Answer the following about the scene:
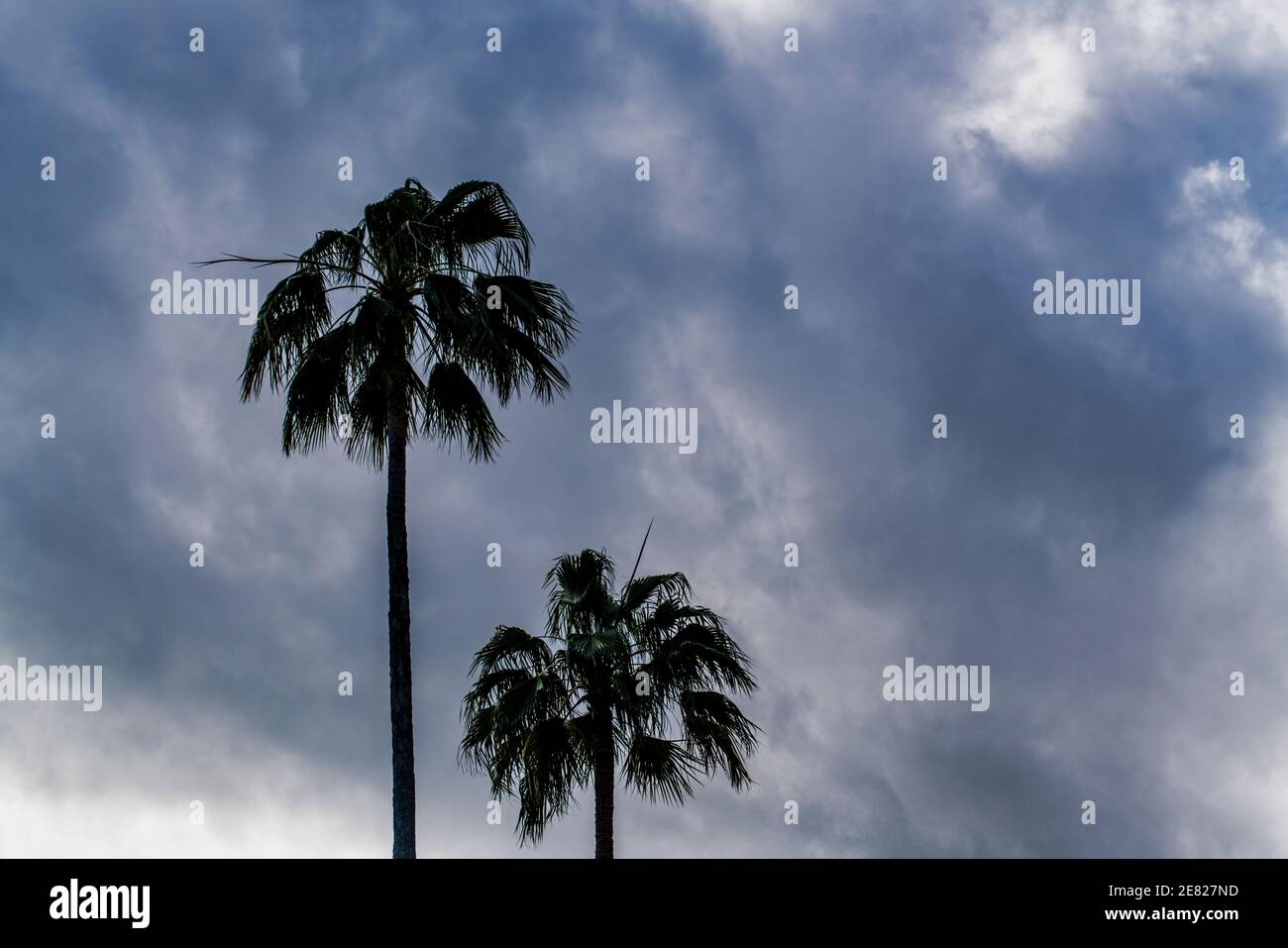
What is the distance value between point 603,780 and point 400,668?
12.1 ft

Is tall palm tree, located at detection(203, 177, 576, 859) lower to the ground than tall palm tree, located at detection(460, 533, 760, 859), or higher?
higher

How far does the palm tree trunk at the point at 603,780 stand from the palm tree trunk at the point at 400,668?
A: 297 cm

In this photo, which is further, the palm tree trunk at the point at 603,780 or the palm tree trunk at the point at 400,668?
the palm tree trunk at the point at 603,780

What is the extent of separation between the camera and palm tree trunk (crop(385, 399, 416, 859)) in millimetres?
16031

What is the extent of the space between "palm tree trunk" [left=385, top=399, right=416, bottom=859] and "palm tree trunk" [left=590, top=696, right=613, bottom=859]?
2.97 m

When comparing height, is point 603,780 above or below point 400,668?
below

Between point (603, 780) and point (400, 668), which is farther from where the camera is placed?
point (603, 780)

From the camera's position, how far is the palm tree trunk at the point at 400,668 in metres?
16.0

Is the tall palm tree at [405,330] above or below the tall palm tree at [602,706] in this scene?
above

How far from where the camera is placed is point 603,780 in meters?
18.0

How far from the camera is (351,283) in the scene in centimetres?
1798
